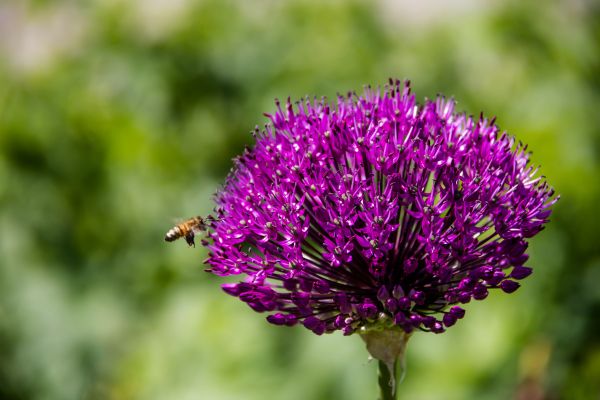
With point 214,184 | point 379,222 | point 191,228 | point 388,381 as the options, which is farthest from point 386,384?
point 214,184

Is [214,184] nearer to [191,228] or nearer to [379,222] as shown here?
[191,228]

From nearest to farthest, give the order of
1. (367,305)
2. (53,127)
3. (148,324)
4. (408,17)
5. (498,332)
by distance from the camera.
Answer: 1. (367,305)
2. (498,332)
3. (148,324)
4. (53,127)
5. (408,17)

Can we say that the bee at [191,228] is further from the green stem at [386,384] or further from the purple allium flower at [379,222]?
the green stem at [386,384]

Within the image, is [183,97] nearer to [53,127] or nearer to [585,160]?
[53,127]

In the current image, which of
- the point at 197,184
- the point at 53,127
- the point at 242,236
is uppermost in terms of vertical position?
the point at 53,127

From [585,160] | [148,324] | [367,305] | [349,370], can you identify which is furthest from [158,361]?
[367,305]

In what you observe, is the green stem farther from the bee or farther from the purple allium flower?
the bee
